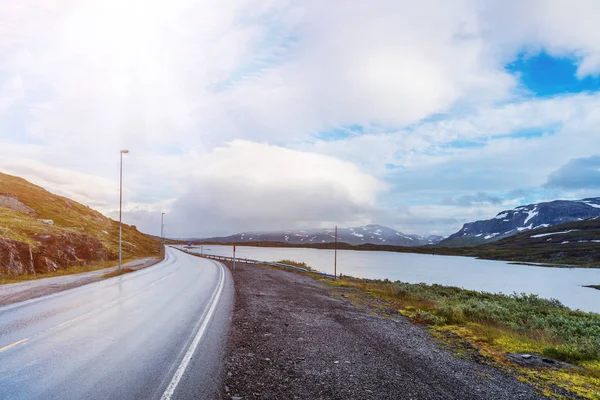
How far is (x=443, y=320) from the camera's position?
1379cm

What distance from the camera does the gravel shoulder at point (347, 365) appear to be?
6.30 m

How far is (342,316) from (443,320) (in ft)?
13.3

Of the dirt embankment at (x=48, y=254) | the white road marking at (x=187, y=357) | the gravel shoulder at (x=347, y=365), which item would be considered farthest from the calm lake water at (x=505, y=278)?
the white road marking at (x=187, y=357)

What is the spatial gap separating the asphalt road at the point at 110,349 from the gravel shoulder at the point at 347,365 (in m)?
0.64

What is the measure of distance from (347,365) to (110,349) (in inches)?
221

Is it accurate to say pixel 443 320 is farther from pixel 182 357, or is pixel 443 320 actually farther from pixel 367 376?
pixel 182 357

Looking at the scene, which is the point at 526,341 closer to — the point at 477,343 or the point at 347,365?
the point at 477,343

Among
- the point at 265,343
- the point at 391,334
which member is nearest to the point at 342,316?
the point at 391,334

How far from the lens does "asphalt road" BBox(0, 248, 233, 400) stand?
234 inches

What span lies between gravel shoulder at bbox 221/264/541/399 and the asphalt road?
641 millimetres

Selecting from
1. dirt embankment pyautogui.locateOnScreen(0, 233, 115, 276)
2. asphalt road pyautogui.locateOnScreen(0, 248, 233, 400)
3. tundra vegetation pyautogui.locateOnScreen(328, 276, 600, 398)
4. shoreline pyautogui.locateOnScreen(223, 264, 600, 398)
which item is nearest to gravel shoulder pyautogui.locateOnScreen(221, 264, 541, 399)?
shoreline pyautogui.locateOnScreen(223, 264, 600, 398)

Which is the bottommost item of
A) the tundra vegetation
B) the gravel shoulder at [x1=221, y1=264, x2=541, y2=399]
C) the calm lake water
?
the calm lake water

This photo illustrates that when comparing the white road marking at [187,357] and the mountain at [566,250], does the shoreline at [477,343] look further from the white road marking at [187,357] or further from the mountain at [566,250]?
the mountain at [566,250]

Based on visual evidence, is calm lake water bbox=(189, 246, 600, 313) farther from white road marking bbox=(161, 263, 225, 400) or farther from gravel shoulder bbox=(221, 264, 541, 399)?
white road marking bbox=(161, 263, 225, 400)
